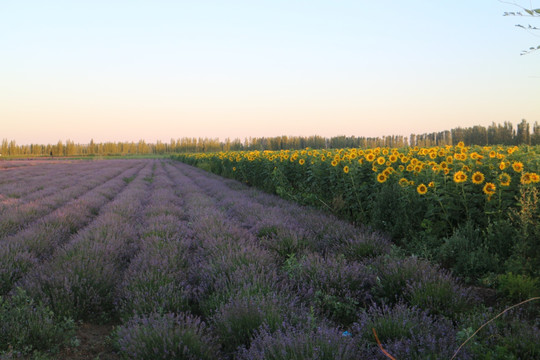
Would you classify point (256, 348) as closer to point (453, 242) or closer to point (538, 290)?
point (538, 290)

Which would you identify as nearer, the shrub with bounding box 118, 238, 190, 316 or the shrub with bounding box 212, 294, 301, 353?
the shrub with bounding box 212, 294, 301, 353

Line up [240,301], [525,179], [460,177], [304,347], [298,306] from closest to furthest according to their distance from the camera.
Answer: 1. [304,347]
2. [240,301]
3. [298,306]
4. [525,179]
5. [460,177]

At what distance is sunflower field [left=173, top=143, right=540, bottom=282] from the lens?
370 cm

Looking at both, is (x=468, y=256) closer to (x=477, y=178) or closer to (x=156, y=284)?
(x=477, y=178)

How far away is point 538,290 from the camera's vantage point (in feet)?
10.0

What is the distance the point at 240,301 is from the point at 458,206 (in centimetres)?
370

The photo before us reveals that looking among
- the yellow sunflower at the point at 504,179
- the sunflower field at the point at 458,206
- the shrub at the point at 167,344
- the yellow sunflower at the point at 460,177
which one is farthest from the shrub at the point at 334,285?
the yellow sunflower at the point at 504,179

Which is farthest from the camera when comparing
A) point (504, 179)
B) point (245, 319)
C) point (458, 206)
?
point (458, 206)

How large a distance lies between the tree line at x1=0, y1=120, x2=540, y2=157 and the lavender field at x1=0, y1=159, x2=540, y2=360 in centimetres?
1142

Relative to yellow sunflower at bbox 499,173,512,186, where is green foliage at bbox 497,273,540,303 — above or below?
below

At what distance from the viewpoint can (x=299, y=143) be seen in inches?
2477

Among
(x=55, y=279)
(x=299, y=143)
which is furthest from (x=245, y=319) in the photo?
(x=299, y=143)

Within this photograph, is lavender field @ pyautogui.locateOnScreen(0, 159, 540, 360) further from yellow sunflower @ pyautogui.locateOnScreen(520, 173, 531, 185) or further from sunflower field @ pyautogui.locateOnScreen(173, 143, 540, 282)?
yellow sunflower @ pyautogui.locateOnScreen(520, 173, 531, 185)

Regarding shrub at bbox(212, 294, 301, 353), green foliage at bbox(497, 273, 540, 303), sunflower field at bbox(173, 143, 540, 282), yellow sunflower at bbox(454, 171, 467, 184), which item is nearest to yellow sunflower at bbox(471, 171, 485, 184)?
sunflower field at bbox(173, 143, 540, 282)
